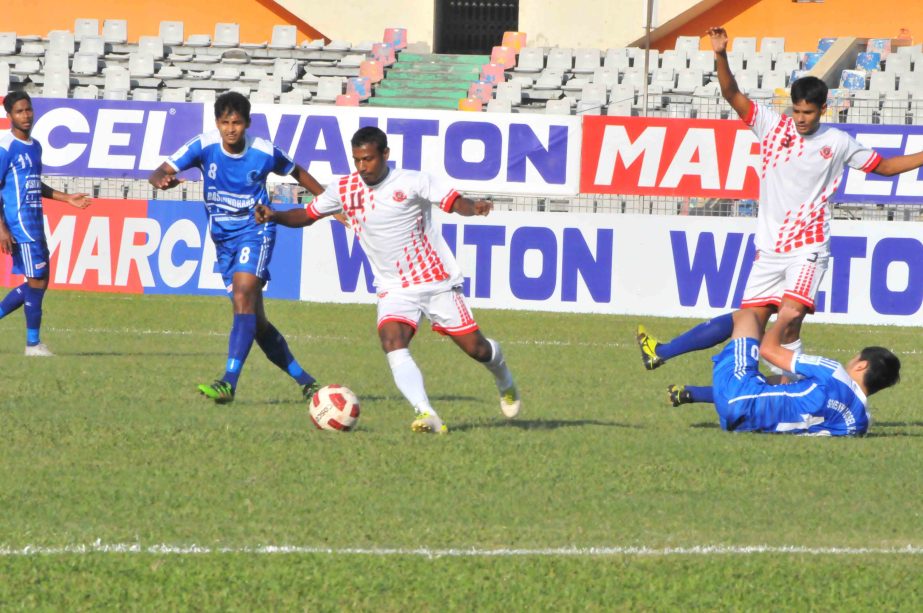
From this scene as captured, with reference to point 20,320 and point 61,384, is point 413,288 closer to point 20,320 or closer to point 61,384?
point 61,384

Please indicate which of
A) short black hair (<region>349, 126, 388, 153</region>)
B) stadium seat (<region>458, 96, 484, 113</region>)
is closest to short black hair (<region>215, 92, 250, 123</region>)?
short black hair (<region>349, 126, 388, 153</region>)

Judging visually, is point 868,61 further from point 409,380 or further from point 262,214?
point 409,380

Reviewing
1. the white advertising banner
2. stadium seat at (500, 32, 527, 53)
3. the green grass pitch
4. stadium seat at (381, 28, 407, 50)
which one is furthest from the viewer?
stadium seat at (381, 28, 407, 50)

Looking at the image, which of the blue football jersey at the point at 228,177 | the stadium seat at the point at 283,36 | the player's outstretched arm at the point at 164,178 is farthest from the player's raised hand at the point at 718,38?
the stadium seat at the point at 283,36

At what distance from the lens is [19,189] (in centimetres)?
1303

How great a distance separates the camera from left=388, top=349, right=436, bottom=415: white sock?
831 cm

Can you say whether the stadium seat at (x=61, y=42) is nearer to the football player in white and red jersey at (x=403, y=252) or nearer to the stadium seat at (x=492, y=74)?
the stadium seat at (x=492, y=74)

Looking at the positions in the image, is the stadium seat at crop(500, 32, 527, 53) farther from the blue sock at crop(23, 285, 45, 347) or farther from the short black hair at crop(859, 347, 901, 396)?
the short black hair at crop(859, 347, 901, 396)

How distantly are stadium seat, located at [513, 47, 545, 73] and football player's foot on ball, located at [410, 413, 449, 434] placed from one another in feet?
70.7

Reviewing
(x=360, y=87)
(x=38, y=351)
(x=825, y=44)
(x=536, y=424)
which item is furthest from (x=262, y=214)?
(x=825, y=44)

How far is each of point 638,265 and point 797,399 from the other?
1021 cm

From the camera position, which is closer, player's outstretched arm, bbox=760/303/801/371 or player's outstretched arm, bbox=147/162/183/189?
player's outstretched arm, bbox=760/303/801/371

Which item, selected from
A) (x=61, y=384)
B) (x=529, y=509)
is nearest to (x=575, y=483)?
(x=529, y=509)

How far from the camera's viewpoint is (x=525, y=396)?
10719 millimetres
